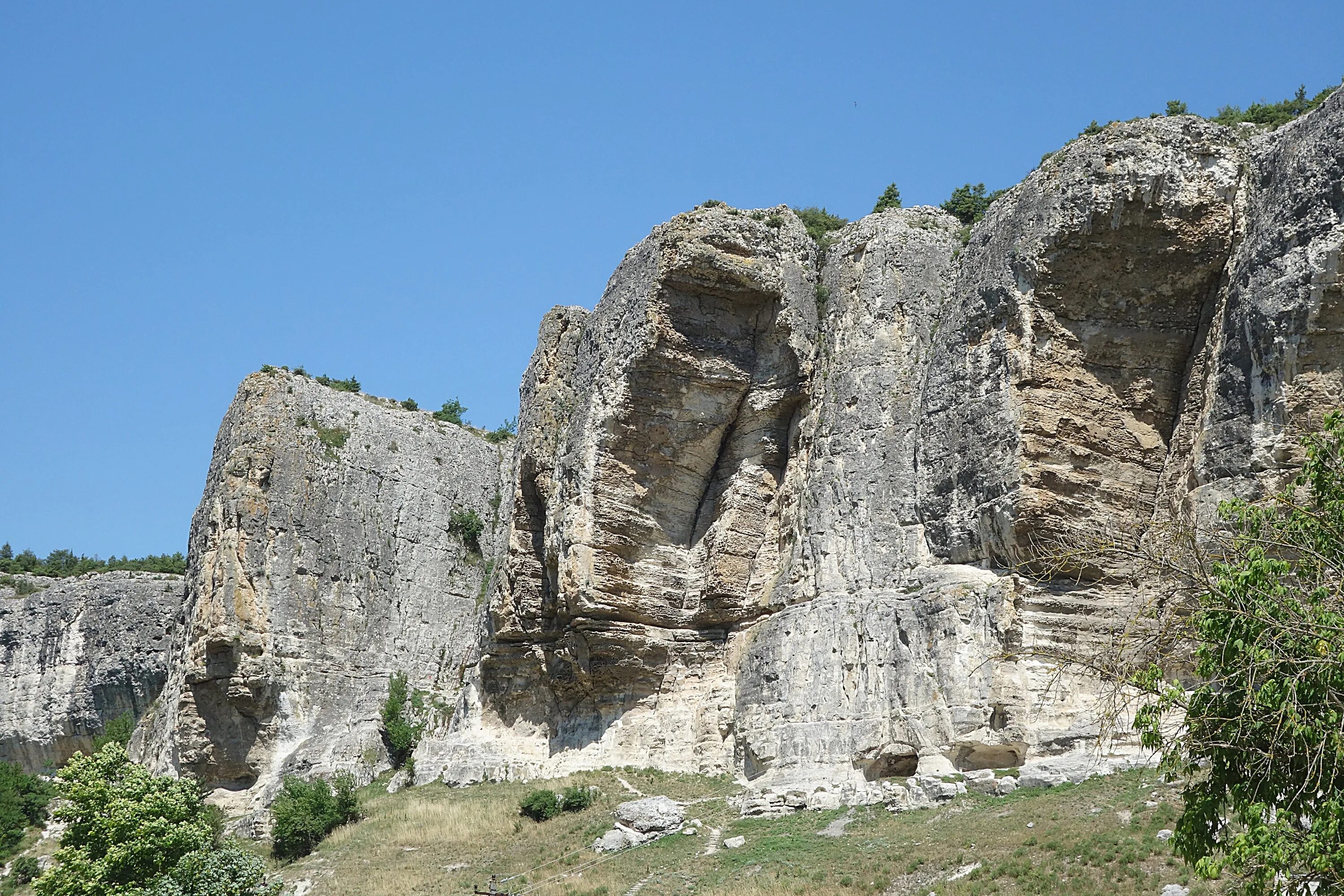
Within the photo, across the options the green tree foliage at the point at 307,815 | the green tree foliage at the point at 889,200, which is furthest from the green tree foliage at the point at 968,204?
the green tree foliage at the point at 307,815

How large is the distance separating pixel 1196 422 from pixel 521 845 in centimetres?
1495

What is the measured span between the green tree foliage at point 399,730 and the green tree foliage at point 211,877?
12.7m

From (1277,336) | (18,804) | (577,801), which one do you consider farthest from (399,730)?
(1277,336)

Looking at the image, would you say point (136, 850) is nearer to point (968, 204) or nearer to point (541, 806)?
point (541, 806)

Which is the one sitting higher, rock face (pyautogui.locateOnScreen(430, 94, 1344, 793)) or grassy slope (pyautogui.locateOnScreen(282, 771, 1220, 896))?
rock face (pyautogui.locateOnScreen(430, 94, 1344, 793))

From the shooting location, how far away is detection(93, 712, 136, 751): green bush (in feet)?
141

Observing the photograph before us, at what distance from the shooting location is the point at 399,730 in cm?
3603

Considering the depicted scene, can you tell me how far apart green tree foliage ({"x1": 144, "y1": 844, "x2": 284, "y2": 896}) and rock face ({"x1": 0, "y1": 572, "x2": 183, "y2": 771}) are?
71.2ft

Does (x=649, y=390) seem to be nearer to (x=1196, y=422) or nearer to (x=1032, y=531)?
(x=1032, y=531)

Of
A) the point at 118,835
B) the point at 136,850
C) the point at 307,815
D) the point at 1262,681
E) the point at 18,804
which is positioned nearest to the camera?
the point at 1262,681

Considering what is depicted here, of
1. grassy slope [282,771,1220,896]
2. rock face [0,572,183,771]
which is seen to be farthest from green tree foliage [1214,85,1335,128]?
rock face [0,572,183,771]

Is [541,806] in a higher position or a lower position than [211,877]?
higher

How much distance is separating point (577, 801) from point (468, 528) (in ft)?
45.9

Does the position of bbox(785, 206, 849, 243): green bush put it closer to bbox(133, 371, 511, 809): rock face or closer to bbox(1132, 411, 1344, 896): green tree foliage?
bbox(133, 371, 511, 809): rock face
